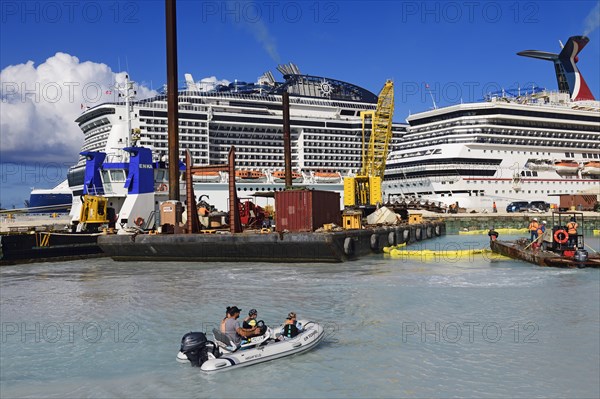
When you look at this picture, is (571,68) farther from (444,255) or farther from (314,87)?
(444,255)

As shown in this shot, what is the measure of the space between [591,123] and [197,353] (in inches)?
3054

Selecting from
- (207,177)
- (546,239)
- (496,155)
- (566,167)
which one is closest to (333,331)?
(546,239)

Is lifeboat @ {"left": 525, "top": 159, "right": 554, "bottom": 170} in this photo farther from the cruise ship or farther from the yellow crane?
the yellow crane

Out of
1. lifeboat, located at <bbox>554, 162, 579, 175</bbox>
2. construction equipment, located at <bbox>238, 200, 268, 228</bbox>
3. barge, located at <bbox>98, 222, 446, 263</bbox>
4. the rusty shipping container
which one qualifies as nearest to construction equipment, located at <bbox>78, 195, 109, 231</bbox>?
barge, located at <bbox>98, 222, 446, 263</bbox>

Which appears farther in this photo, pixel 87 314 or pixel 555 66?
pixel 555 66

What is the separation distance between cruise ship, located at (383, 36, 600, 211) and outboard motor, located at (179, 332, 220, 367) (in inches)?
2276

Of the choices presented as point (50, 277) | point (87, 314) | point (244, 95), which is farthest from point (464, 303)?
point (244, 95)

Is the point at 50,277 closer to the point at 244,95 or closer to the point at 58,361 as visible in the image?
the point at 58,361

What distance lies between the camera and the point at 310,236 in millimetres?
26766

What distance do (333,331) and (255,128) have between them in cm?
6327

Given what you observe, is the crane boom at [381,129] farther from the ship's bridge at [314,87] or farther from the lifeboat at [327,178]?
the ship's bridge at [314,87]

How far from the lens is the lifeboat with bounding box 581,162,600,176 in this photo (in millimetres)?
71125

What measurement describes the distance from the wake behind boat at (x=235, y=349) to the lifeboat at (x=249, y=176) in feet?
152

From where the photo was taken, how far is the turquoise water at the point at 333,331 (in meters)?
10.4
